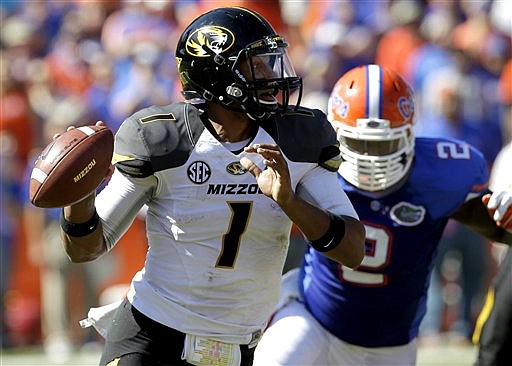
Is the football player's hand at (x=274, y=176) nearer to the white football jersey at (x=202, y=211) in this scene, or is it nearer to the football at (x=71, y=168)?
the white football jersey at (x=202, y=211)

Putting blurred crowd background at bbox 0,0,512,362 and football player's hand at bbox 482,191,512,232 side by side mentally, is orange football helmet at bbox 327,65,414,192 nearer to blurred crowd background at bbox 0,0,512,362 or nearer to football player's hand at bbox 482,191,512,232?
football player's hand at bbox 482,191,512,232

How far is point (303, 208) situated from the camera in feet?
12.1

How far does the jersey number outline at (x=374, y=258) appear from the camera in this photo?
4.87 meters

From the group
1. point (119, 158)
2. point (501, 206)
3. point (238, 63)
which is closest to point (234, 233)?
point (119, 158)

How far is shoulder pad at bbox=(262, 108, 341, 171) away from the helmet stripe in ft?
3.15

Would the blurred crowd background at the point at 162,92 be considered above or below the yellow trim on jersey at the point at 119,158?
below

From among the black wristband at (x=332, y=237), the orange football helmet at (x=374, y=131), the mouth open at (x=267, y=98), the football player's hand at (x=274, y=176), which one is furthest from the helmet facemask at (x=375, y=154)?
the football player's hand at (x=274, y=176)

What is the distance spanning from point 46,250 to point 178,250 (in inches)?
189

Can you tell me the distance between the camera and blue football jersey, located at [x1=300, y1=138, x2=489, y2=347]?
16.0ft

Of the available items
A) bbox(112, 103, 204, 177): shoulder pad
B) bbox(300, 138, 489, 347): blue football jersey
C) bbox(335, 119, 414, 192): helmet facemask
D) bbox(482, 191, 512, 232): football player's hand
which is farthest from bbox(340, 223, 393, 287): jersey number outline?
A: bbox(112, 103, 204, 177): shoulder pad

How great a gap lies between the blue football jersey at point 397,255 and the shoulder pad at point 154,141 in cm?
123

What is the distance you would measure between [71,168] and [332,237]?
0.82 metres

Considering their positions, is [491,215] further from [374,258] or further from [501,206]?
[374,258]

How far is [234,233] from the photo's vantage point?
3881mm
